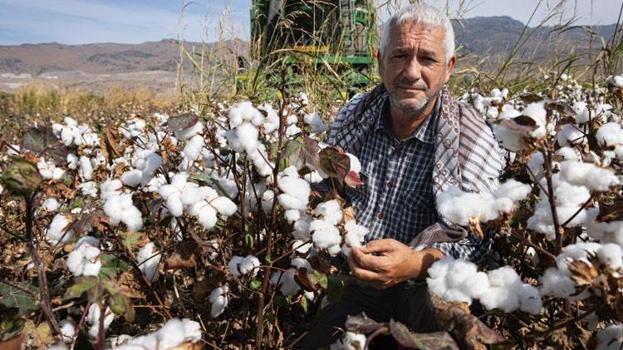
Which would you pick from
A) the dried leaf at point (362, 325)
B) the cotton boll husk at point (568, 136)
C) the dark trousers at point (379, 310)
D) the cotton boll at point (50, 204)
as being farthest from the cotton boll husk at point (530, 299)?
the cotton boll at point (50, 204)

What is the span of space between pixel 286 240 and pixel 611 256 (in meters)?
0.90

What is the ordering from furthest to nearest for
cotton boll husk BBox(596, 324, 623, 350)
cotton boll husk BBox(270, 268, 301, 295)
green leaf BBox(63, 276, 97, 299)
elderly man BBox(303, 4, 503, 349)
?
elderly man BBox(303, 4, 503, 349) < cotton boll husk BBox(270, 268, 301, 295) < cotton boll husk BBox(596, 324, 623, 350) < green leaf BBox(63, 276, 97, 299)

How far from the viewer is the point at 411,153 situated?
1942mm

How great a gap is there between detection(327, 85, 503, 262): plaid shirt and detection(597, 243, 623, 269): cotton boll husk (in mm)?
803

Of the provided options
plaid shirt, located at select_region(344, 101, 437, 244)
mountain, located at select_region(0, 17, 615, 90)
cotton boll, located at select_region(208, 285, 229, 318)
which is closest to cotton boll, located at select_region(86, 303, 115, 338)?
cotton boll, located at select_region(208, 285, 229, 318)

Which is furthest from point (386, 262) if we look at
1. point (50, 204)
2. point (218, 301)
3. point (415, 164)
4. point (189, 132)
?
point (50, 204)

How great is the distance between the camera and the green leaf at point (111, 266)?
121cm

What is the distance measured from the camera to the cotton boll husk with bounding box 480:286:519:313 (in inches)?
35.8

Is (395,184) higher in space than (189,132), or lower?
lower

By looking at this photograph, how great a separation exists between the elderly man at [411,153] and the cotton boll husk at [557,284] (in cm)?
64

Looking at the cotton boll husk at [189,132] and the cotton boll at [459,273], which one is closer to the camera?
the cotton boll at [459,273]

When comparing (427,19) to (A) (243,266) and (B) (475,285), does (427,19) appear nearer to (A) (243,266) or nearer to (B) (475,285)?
(A) (243,266)

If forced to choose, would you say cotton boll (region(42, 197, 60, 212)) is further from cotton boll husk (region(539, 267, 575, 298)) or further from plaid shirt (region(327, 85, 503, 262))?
cotton boll husk (region(539, 267, 575, 298))

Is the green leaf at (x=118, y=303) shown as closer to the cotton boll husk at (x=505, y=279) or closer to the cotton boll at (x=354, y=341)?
the cotton boll at (x=354, y=341)
